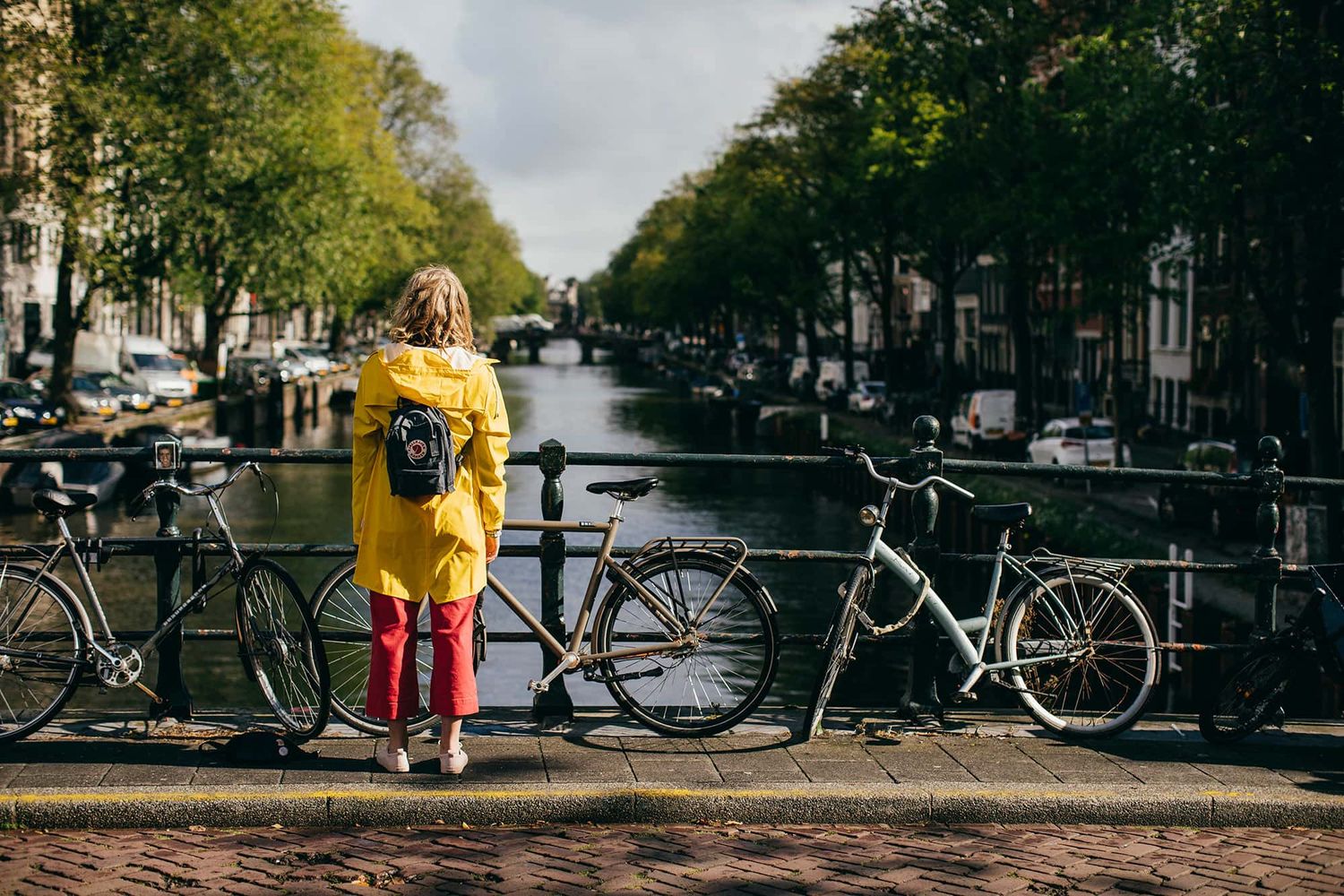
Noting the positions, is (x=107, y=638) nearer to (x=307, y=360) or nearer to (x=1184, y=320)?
(x=1184, y=320)

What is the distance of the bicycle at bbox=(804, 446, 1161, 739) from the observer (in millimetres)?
7047

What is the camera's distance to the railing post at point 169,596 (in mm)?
6857

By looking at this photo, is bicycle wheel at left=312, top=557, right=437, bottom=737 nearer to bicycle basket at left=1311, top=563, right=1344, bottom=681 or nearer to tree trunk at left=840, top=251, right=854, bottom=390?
bicycle basket at left=1311, top=563, right=1344, bottom=681

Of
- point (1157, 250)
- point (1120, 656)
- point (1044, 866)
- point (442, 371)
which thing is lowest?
point (1044, 866)

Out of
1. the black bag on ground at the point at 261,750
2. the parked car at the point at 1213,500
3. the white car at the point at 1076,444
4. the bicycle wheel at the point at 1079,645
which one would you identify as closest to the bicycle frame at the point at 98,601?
the black bag on ground at the point at 261,750

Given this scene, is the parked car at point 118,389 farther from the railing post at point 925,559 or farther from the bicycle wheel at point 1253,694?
the bicycle wheel at point 1253,694

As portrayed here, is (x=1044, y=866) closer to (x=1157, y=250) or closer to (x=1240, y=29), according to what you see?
(x=1240, y=29)

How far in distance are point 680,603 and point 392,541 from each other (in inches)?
51.7

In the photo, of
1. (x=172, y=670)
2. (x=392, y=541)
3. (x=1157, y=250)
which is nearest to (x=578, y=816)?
(x=392, y=541)

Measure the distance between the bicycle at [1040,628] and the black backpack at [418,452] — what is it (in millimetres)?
1857

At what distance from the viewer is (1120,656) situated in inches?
278

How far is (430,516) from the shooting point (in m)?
6.13

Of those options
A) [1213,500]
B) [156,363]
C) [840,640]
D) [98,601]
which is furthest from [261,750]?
[156,363]

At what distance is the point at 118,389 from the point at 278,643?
153 ft
